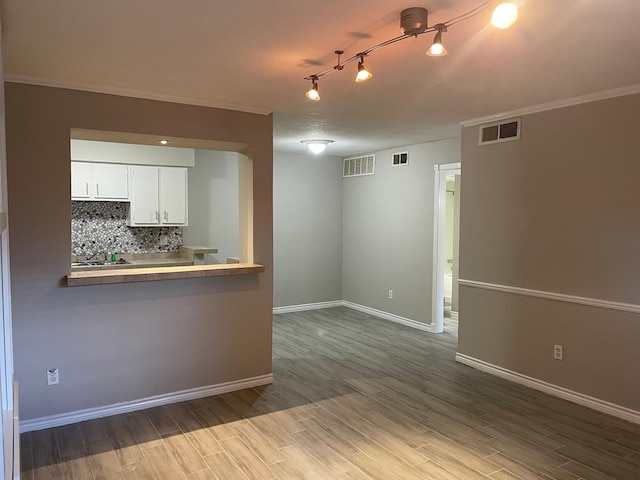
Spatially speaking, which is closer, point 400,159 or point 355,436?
point 355,436

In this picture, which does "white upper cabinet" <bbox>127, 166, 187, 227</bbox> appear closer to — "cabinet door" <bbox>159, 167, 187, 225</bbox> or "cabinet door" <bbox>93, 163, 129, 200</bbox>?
"cabinet door" <bbox>159, 167, 187, 225</bbox>

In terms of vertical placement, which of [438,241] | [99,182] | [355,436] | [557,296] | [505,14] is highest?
[505,14]

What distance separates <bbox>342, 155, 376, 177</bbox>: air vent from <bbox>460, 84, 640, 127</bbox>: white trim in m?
2.32

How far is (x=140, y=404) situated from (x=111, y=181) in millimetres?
2864

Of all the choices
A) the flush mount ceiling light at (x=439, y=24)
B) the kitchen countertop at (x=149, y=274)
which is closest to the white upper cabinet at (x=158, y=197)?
the kitchen countertop at (x=149, y=274)

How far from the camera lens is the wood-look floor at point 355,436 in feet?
8.98

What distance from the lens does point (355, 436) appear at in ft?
10.3

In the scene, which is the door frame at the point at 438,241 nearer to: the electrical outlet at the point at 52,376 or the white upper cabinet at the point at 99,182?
the white upper cabinet at the point at 99,182

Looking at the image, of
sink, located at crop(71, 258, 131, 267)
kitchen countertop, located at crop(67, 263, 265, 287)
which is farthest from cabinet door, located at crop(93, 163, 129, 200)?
kitchen countertop, located at crop(67, 263, 265, 287)

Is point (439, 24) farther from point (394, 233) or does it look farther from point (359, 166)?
point (359, 166)

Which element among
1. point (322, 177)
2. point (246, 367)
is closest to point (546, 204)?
point (246, 367)

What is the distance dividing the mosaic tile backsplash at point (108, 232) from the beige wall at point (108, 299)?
2.37 metres

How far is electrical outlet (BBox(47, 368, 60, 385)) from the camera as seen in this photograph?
10.6ft

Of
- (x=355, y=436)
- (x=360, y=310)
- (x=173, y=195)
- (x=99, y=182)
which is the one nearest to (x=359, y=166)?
Answer: (x=360, y=310)
